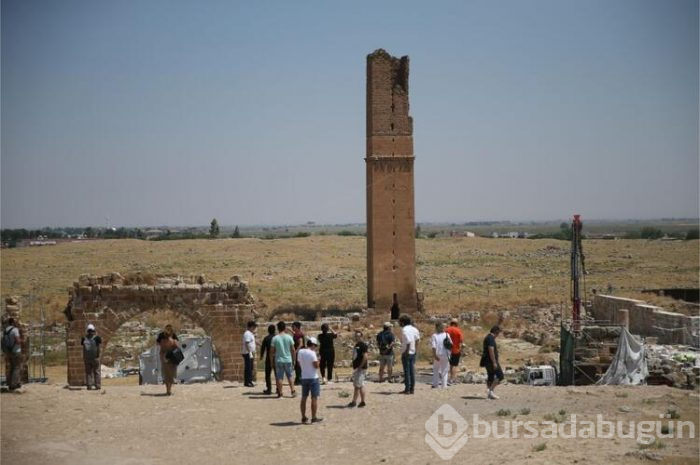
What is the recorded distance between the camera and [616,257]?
7819 centimetres

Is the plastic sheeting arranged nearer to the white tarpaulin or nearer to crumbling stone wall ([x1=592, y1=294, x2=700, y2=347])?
the white tarpaulin

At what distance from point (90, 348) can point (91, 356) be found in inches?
7.6

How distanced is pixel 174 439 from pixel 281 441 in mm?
1744

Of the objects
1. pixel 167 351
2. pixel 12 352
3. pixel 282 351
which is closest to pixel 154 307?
pixel 167 351

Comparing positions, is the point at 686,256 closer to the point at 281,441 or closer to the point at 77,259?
the point at 77,259

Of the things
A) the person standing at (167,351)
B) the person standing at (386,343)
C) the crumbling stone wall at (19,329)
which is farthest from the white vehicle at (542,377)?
the crumbling stone wall at (19,329)

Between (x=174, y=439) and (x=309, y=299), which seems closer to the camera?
(x=174, y=439)

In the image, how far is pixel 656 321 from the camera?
2494cm

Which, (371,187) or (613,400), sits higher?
(371,187)

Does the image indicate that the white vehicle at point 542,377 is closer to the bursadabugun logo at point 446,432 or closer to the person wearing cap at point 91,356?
the bursadabugun logo at point 446,432

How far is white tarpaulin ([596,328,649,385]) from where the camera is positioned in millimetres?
18125

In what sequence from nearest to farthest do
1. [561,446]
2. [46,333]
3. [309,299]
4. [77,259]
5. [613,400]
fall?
[561,446], [613,400], [46,333], [309,299], [77,259]

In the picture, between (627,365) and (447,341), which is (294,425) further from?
(627,365)

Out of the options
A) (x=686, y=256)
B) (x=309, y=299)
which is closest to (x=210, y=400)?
(x=309, y=299)
